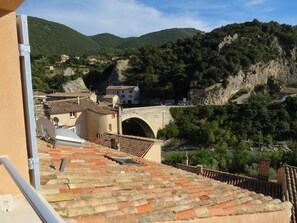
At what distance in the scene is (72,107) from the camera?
2753 cm

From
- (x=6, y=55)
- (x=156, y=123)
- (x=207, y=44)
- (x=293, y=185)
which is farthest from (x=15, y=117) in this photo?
(x=207, y=44)

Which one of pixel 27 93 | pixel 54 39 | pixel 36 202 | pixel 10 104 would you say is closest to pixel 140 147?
pixel 27 93

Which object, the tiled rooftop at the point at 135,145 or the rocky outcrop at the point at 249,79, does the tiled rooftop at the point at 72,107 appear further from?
the rocky outcrop at the point at 249,79

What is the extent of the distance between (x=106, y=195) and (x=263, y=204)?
2.10 meters

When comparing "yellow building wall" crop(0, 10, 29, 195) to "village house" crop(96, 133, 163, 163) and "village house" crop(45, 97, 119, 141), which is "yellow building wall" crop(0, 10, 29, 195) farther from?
"village house" crop(45, 97, 119, 141)

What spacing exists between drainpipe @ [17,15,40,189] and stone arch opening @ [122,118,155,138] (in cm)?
3985

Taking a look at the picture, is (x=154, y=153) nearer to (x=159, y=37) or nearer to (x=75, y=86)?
(x=75, y=86)

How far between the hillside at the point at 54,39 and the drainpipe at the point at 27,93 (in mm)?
104381

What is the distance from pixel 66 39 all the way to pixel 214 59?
84974 millimetres

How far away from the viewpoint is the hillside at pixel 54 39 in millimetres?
107250

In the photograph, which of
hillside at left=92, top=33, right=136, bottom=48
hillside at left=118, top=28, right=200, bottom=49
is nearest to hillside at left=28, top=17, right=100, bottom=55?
hillside at left=92, top=33, right=136, bottom=48

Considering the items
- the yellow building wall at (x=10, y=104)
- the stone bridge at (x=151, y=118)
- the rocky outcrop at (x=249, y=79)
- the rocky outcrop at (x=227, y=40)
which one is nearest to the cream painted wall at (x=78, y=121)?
the stone bridge at (x=151, y=118)

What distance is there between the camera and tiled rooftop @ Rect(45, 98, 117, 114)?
86.1ft

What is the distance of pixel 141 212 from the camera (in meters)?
2.58
